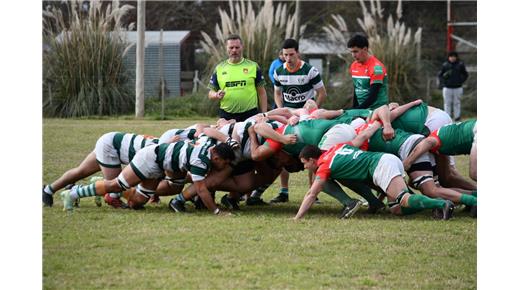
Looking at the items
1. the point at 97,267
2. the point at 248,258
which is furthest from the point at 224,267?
the point at 97,267

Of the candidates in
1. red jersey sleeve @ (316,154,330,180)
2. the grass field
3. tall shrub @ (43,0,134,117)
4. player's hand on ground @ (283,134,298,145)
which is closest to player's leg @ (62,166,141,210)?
the grass field

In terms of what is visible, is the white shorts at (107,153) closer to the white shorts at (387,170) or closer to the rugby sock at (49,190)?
the rugby sock at (49,190)

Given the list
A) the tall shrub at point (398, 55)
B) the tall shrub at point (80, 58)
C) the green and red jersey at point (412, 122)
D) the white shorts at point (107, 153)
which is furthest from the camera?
the tall shrub at point (398, 55)

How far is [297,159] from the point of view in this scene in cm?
731

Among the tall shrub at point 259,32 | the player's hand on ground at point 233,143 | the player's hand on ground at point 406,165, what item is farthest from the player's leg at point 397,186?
the tall shrub at point 259,32

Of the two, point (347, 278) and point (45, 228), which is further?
point (45, 228)

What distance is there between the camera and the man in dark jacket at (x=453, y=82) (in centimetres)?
1670

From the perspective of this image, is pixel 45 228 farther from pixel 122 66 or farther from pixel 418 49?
pixel 418 49

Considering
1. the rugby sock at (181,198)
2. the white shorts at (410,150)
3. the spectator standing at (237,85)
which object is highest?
the spectator standing at (237,85)

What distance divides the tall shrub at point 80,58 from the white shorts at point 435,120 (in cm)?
745

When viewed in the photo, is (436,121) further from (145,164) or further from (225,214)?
(145,164)

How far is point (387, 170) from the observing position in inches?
263

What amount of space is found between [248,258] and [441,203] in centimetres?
189

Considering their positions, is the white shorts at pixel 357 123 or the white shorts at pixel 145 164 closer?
the white shorts at pixel 145 164
